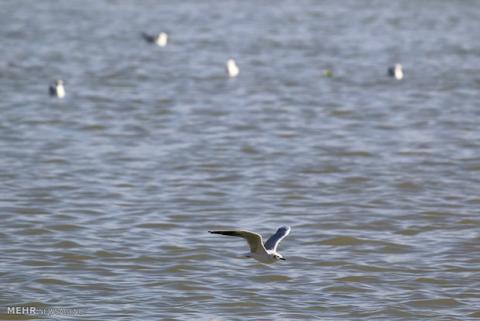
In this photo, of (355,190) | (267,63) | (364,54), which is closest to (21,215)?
(355,190)

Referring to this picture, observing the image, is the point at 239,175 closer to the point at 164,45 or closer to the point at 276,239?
the point at 276,239

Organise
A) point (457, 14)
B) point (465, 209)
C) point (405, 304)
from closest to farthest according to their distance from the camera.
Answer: point (405, 304) → point (465, 209) → point (457, 14)

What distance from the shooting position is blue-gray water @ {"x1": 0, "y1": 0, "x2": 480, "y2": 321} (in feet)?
35.6

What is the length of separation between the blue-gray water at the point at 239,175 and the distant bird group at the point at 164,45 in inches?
12.2

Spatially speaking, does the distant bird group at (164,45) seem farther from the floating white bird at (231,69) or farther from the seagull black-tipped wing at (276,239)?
the seagull black-tipped wing at (276,239)

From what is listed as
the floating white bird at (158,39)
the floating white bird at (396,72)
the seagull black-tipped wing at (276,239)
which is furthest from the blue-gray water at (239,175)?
the seagull black-tipped wing at (276,239)

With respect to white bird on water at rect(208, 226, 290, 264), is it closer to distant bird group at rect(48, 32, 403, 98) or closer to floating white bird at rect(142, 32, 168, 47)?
distant bird group at rect(48, 32, 403, 98)

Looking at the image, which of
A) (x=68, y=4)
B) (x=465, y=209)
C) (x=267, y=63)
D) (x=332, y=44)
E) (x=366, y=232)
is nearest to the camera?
(x=366, y=232)

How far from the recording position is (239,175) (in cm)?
1559

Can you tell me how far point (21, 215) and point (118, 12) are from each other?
72.7 ft

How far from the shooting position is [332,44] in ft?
93.3

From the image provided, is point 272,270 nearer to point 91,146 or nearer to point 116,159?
point 116,159

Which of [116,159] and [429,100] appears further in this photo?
[429,100]

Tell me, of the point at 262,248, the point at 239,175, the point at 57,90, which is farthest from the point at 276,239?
the point at 57,90
